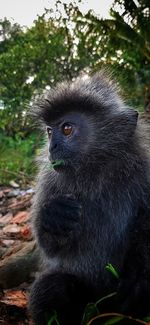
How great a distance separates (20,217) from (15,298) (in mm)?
2414

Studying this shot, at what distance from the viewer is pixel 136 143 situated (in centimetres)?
353

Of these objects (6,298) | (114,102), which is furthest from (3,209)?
(114,102)

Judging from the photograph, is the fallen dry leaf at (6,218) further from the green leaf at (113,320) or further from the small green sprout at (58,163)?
the green leaf at (113,320)

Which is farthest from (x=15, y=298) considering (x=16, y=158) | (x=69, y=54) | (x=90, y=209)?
(x=69, y=54)

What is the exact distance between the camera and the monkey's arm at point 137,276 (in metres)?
2.89

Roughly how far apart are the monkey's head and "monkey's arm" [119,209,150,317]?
0.62m

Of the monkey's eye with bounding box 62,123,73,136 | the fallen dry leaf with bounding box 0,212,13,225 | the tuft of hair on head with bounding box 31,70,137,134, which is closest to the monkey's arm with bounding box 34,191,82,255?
the monkey's eye with bounding box 62,123,73,136

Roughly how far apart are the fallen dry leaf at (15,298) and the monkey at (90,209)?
0.50 m

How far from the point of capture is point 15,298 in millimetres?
3949

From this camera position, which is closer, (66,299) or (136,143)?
(66,299)

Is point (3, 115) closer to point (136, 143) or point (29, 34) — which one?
point (29, 34)

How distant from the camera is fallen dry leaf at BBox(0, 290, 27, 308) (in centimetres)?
383

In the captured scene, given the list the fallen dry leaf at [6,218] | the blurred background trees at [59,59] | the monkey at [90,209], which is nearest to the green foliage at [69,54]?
the blurred background trees at [59,59]

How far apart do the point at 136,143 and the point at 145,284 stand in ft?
3.33
